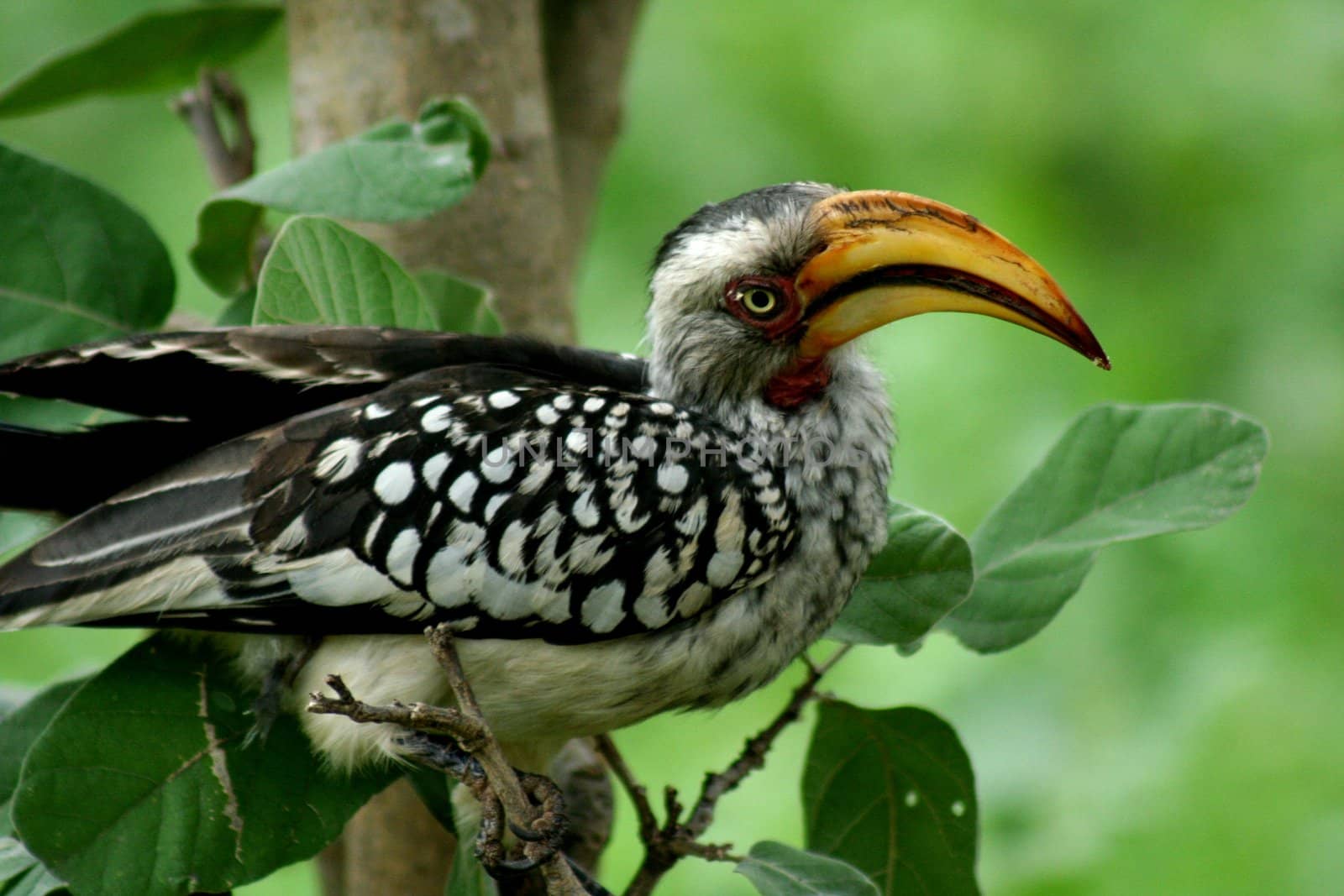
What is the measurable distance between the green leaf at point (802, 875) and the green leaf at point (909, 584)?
27 cm

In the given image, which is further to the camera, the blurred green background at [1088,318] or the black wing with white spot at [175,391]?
the blurred green background at [1088,318]

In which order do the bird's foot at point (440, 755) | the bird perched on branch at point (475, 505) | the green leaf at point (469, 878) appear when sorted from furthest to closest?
the green leaf at point (469, 878) < the bird perched on branch at point (475, 505) < the bird's foot at point (440, 755)

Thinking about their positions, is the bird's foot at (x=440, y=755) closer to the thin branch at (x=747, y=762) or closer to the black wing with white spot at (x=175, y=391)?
the thin branch at (x=747, y=762)

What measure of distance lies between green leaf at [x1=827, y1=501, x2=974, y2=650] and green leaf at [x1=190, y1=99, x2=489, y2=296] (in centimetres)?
68

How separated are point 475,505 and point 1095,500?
2.51 ft

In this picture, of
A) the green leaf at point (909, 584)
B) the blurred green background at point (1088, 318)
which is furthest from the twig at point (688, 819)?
the blurred green background at point (1088, 318)

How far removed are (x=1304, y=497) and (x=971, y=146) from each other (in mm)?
1300

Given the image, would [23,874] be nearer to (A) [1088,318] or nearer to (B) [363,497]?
(B) [363,497]

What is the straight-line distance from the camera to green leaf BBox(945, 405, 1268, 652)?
5.42 feet

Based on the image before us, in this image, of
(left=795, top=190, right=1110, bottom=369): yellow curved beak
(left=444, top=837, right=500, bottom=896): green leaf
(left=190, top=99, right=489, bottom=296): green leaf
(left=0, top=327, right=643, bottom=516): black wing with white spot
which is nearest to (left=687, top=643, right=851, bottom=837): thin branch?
(left=444, top=837, right=500, bottom=896): green leaf

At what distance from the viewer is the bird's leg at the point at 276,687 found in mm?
1564

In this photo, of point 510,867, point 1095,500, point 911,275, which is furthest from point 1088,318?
point 510,867

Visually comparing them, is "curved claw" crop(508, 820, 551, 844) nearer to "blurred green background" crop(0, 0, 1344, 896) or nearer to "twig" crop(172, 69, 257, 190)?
"twig" crop(172, 69, 257, 190)

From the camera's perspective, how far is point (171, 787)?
1.48 meters
